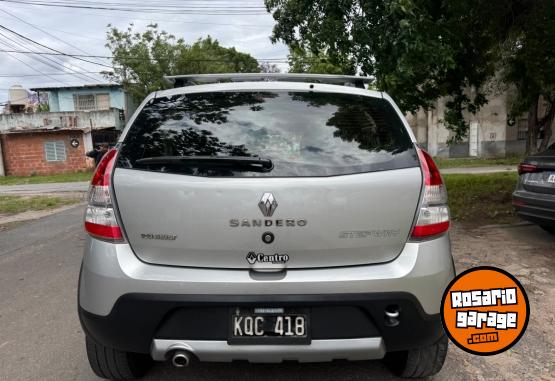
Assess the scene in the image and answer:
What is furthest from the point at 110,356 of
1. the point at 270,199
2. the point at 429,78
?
the point at 429,78

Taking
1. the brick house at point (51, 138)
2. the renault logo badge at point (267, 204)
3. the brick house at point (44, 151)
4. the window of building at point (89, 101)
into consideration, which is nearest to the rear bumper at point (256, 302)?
the renault logo badge at point (267, 204)

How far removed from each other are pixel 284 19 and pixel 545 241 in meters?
5.09

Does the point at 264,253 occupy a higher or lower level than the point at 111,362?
higher

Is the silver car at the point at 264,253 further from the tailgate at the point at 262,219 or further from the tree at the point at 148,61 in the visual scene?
the tree at the point at 148,61

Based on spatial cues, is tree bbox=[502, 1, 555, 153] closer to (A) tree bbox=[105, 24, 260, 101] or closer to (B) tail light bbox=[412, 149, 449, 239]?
(B) tail light bbox=[412, 149, 449, 239]

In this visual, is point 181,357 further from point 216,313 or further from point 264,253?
point 264,253

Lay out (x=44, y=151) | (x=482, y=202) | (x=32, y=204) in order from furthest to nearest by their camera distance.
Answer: (x=44, y=151), (x=32, y=204), (x=482, y=202)

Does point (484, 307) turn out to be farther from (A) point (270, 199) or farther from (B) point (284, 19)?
(B) point (284, 19)

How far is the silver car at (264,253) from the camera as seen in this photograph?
6.63ft

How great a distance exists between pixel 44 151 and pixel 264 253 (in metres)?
28.5

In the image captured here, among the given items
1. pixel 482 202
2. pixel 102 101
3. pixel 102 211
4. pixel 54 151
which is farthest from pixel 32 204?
pixel 102 101

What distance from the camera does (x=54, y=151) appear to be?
26.9 metres

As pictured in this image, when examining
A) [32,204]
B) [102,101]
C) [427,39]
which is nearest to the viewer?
[427,39]

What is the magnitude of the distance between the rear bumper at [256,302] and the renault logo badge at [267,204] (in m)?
0.29
